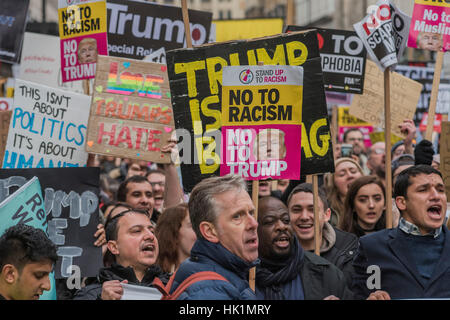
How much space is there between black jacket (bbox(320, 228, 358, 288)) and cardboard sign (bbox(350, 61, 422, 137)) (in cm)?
321

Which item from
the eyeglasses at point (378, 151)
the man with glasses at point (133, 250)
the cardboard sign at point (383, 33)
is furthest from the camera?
the eyeglasses at point (378, 151)

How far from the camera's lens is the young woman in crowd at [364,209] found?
6.95 metres

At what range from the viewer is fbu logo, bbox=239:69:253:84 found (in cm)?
554

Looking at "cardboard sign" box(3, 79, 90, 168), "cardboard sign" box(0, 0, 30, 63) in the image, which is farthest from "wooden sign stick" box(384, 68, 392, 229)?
"cardboard sign" box(0, 0, 30, 63)

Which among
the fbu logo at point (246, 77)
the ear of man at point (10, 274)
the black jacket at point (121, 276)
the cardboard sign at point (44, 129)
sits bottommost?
the black jacket at point (121, 276)

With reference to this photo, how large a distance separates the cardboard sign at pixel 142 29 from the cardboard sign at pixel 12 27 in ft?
3.19

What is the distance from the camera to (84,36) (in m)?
8.74

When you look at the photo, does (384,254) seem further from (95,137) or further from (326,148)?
(95,137)

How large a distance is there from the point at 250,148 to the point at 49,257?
179 cm

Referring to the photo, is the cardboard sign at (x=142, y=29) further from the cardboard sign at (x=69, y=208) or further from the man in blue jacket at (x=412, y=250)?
Result: the man in blue jacket at (x=412, y=250)

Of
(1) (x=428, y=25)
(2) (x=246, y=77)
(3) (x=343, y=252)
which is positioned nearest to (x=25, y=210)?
(2) (x=246, y=77)

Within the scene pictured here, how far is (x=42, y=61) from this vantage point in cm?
1198

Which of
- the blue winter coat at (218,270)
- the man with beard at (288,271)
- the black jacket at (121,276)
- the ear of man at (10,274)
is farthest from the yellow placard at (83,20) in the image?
the blue winter coat at (218,270)
